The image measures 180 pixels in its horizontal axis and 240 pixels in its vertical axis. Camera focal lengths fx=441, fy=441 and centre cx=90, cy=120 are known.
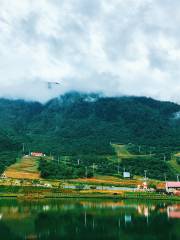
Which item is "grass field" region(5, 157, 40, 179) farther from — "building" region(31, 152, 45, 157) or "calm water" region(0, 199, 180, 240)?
"calm water" region(0, 199, 180, 240)

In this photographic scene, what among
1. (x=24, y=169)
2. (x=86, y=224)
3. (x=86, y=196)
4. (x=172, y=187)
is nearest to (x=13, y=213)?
(x=86, y=224)

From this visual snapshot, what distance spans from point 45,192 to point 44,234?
157 ft

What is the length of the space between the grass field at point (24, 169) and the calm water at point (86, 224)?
44.4 meters

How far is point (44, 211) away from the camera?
6284 centimetres

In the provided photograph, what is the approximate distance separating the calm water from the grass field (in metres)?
44.4

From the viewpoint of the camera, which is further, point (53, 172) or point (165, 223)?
point (53, 172)

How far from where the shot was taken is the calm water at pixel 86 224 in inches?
1699

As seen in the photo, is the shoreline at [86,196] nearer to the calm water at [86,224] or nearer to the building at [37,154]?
the calm water at [86,224]

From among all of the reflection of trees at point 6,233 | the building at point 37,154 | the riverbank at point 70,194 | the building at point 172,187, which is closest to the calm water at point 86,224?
the reflection of trees at point 6,233

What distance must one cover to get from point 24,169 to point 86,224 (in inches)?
2915

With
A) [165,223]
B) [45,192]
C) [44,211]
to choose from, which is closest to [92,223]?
[165,223]

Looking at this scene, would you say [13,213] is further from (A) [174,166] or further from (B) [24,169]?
(A) [174,166]

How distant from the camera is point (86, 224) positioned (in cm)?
5012

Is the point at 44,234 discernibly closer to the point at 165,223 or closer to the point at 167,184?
the point at 165,223
